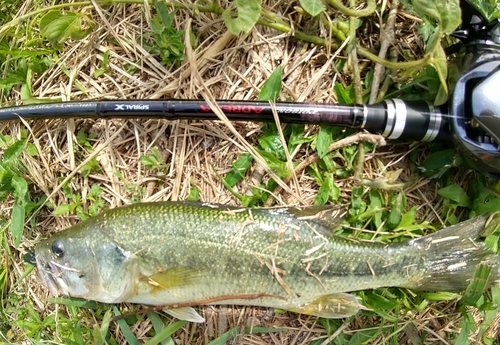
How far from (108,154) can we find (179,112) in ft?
2.37

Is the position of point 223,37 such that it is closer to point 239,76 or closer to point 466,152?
point 239,76

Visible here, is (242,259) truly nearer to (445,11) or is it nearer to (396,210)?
(396,210)

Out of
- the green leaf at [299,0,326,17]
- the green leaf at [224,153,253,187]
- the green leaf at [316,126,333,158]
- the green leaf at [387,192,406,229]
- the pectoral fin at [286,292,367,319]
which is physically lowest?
the pectoral fin at [286,292,367,319]

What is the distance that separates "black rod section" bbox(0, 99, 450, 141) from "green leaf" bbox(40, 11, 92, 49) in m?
0.48

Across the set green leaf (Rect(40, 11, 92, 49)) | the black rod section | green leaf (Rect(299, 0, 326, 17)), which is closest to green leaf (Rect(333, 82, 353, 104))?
the black rod section

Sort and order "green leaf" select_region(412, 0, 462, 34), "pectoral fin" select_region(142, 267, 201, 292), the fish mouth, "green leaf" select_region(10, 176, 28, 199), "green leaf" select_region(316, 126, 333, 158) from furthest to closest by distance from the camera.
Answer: "green leaf" select_region(10, 176, 28, 199) → "green leaf" select_region(316, 126, 333, 158) → the fish mouth → "pectoral fin" select_region(142, 267, 201, 292) → "green leaf" select_region(412, 0, 462, 34)

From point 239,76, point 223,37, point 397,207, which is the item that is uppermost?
point 223,37

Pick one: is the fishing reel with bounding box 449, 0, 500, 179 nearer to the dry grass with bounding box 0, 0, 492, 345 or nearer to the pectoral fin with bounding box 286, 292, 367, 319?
the dry grass with bounding box 0, 0, 492, 345

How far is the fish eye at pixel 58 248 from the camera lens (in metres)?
2.81

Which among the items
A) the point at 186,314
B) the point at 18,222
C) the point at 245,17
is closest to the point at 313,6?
the point at 245,17

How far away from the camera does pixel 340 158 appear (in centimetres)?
306

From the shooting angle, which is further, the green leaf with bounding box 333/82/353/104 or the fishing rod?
the green leaf with bounding box 333/82/353/104

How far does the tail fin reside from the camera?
2.87 metres

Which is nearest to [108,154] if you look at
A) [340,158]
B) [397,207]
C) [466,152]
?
[340,158]
